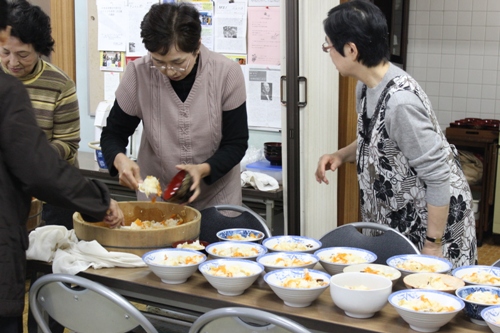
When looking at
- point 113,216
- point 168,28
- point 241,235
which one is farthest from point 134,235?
point 168,28

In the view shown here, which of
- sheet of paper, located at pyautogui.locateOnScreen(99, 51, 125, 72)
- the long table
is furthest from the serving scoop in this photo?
sheet of paper, located at pyautogui.locateOnScreen(99, 51, 125, 72)

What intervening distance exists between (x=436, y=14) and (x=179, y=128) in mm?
3991

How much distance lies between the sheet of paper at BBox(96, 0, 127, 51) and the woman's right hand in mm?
2498

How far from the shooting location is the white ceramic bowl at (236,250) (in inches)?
87.7

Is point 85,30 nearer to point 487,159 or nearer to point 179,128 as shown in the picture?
point 179,128

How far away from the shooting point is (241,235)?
252 cm

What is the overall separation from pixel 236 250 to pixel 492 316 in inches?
35.6

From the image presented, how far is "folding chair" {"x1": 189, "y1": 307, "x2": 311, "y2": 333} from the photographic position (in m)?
1.65

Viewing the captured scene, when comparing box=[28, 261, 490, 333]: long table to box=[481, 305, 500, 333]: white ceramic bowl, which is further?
box=[28, 261, 490, 333]: long table

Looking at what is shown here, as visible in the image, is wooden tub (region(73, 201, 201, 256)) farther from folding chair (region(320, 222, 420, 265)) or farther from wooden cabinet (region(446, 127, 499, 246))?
wooden cabinet (region(446, 127, 499, 246))

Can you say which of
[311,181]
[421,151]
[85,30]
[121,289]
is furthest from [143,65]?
[85,30]

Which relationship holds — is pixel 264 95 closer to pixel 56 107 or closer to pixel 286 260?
pixel 56 107

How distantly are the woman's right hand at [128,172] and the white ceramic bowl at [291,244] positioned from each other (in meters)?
0.58

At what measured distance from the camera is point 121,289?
83.4 inches
